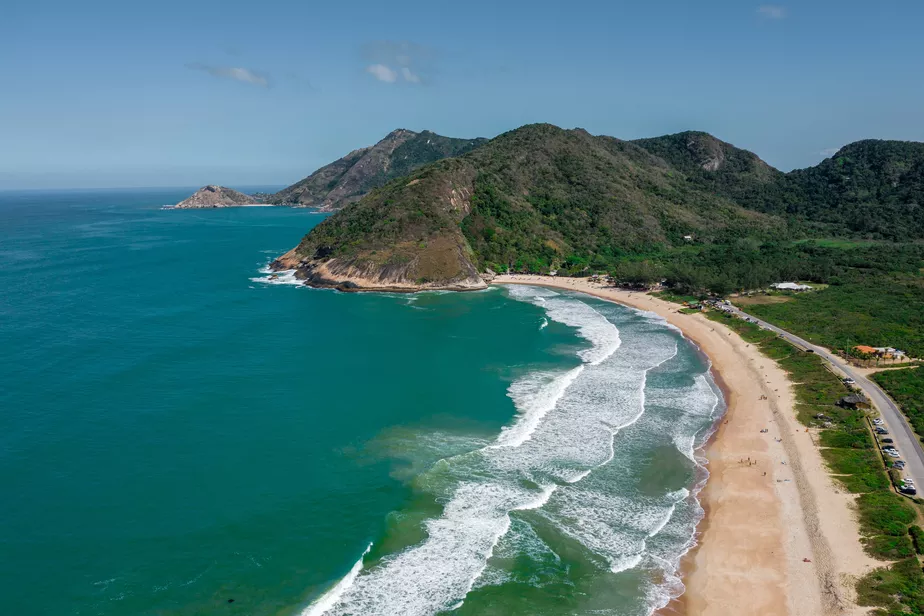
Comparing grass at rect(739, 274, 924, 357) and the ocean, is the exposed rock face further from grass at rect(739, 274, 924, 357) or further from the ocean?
grass at rect(739, 274, 924, 357)

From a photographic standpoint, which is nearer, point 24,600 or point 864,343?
point 24,600

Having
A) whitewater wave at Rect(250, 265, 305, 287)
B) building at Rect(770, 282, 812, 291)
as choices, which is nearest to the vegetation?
building at Rect(770, 282, 812, 291)

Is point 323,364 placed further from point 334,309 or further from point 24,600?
point 24,600

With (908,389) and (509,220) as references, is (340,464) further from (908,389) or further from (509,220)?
(509,220)

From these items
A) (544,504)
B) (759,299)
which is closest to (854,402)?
(544,504)

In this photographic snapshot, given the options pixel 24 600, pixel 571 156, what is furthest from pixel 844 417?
pixel 571 156

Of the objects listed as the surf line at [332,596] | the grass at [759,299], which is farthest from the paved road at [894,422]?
the surf line at [332,596]
